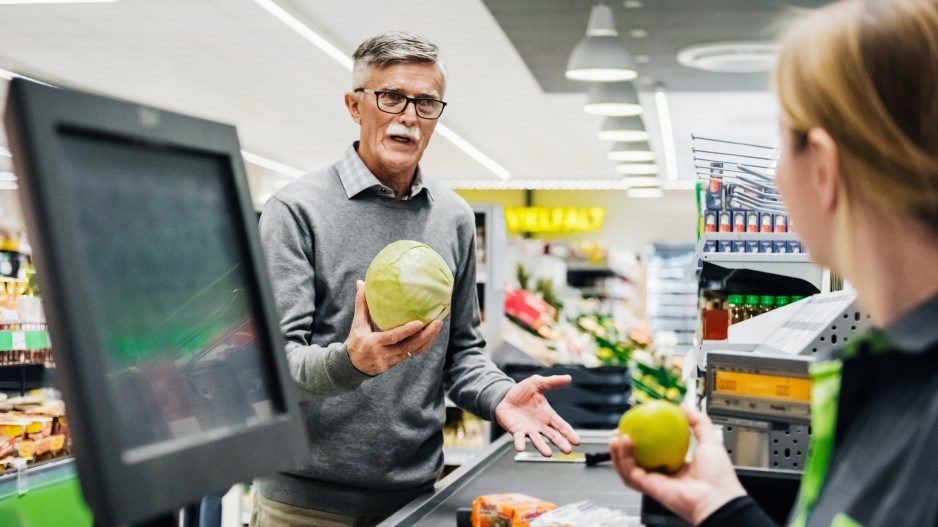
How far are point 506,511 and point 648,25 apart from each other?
712 centimetres

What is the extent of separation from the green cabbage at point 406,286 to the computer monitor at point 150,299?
1005 mm

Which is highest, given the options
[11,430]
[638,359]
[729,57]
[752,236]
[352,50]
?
[352,50]

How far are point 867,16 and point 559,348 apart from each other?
203 inches

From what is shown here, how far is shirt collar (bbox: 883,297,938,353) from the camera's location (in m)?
0.87

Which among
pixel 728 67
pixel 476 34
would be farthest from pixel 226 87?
pixel 728 67

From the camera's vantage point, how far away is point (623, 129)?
1013 centimetres

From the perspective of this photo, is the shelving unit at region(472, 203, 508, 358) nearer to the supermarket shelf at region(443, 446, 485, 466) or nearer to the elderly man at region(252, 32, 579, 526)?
the supermarket shelf at region(443, 446, 485, 466)

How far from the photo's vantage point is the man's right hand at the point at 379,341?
78.0 inches

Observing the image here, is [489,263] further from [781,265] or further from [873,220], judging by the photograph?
[873,220]

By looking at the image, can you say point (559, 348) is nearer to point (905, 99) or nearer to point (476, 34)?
point (476, 34)

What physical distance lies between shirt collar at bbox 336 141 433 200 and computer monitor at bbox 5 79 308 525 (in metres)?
1.38

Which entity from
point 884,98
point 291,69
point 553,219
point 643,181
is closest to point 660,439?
point 884,98

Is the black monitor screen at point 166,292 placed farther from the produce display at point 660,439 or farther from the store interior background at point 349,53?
the store interior background at point 349,53

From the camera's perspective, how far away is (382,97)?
8.23ft
